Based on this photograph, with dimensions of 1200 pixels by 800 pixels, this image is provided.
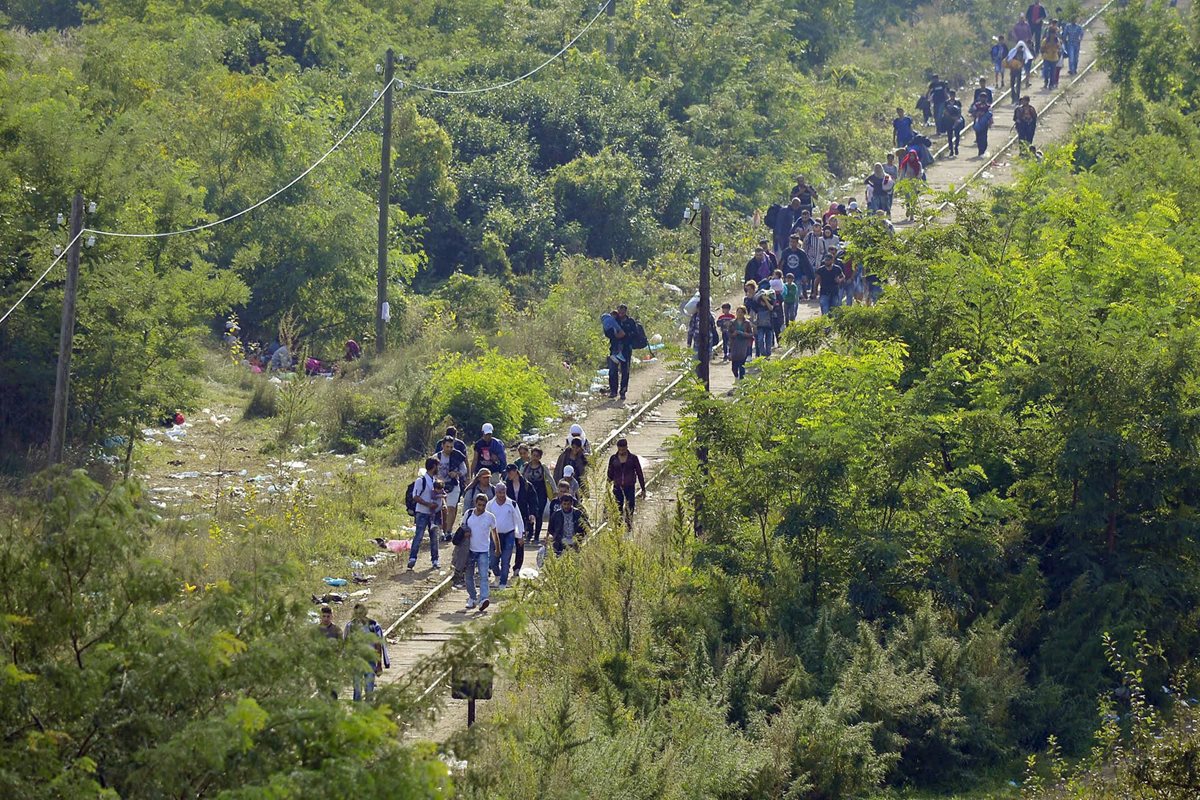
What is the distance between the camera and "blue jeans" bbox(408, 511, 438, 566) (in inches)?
830

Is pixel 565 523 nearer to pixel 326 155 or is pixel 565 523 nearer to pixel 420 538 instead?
pixel 420 538

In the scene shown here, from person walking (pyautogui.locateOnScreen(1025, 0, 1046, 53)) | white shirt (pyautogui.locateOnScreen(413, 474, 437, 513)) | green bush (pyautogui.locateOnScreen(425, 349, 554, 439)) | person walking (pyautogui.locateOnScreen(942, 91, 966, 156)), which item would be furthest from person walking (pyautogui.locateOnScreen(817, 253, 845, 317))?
person walking (pyautogui.locateOnScreen(1025, 0, 1046, 53))

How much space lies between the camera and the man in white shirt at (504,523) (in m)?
19.7

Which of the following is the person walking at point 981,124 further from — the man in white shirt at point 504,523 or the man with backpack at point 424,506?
the man in white shirt at point 504,523

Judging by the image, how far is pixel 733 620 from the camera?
1927 cm

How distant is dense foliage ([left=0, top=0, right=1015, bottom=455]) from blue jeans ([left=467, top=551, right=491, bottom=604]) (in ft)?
28.3

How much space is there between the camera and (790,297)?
29.9 metres

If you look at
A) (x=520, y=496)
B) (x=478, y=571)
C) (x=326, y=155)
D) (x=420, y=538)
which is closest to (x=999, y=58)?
(x=326, y=155)

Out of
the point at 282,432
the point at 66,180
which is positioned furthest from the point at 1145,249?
the point at 66,180

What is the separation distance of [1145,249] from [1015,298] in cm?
171

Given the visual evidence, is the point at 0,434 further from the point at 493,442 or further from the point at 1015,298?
the point at 1015,298

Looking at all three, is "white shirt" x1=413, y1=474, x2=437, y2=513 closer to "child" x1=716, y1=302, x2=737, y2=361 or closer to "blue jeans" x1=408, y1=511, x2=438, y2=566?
"blue jeans" x1=408, y1=511, x2=438, y2=566

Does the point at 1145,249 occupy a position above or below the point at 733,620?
above

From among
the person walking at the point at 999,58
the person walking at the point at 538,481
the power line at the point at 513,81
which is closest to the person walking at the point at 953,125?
the person walking at the point at 999,58
